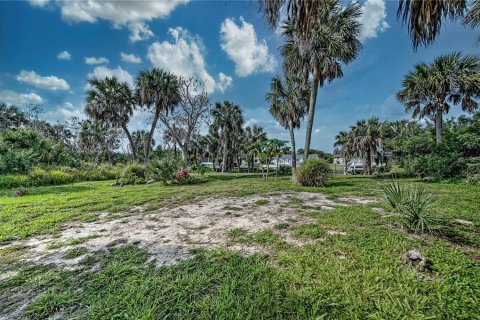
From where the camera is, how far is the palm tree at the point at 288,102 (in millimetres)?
16250

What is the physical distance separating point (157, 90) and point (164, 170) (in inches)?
408

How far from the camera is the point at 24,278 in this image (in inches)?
94.1

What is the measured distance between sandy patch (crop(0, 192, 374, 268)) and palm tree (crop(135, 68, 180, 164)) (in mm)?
15782

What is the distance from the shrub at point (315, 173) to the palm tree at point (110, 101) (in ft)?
59.2

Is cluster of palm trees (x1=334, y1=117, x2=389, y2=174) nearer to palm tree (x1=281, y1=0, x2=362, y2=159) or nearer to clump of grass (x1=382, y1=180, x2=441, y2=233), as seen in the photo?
palm tree (x1=281, y1=0, x2=362, y2=159)

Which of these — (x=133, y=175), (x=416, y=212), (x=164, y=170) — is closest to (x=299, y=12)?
(x=416, y=212)

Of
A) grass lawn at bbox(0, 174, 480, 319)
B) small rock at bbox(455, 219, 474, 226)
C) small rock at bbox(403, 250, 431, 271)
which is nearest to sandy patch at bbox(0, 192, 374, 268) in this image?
grass lawn at bbox(0, 174, 480, 319)

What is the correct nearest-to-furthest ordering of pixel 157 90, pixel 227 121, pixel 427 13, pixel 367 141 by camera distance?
1. pixel 427 13
2. pixel 157 90
3. pixel 367 141
4. pixel 227 121

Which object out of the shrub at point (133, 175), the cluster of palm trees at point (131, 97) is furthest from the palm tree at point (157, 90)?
the shrub at point (133, 175)

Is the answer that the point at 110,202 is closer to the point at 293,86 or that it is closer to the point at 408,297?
the point at 408,297

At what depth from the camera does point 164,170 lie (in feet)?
40.8

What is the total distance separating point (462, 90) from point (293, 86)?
10.2 metres

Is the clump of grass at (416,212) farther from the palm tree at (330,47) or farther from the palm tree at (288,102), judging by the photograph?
A: the palm tree at (288,102)

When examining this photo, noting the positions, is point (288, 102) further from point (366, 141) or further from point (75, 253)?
point (75, 253)
